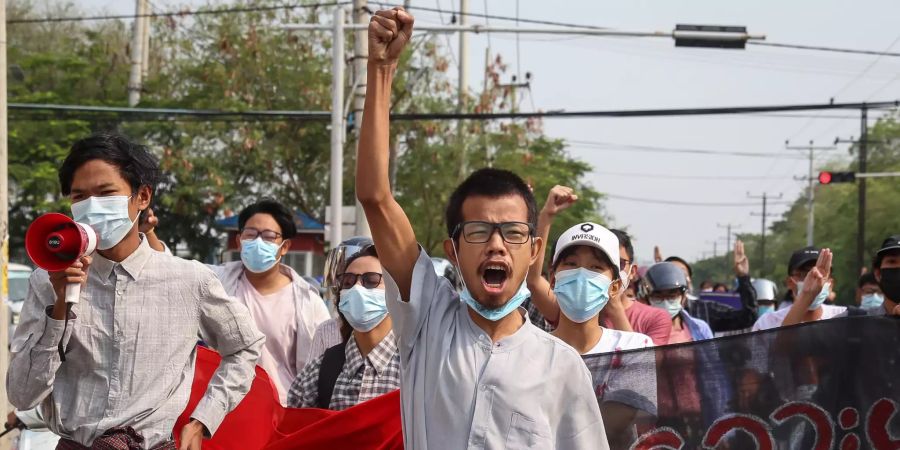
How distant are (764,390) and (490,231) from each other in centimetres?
193

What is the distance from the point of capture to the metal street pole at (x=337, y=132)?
65.9ft

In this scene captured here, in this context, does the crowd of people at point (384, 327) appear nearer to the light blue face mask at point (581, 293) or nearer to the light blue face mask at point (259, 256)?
the light blue face mask at point (581, 293)

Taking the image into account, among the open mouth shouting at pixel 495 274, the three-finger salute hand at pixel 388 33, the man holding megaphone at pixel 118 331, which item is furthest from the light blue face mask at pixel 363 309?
A: the three-finger salute hand at pixel 388 33

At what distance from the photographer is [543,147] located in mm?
44312

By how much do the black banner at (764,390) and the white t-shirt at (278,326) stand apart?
8.03 feet

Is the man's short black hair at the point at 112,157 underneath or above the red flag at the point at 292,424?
above

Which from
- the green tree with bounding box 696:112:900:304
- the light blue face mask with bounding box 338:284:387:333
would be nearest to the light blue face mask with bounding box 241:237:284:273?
the light blue face mask with bounding box 338:284:387:333

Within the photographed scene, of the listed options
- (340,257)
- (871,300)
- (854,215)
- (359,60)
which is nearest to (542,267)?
(340,257)

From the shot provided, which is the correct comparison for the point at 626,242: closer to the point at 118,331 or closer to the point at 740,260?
the point at 740,260

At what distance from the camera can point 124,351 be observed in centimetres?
419

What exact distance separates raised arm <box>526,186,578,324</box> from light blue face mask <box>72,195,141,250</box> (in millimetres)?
1607

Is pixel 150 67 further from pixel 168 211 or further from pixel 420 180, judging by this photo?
pixel 420 180

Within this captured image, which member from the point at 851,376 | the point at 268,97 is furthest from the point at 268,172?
the point at 851,376

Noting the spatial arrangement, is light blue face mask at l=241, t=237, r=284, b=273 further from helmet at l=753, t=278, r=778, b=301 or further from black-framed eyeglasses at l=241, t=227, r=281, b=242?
helmet at l=753, t=278, r=778, b=301
